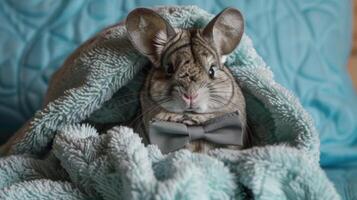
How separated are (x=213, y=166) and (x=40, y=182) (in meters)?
0.26

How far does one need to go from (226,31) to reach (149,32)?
12cm

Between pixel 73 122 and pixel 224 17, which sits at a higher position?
pixel 224 17

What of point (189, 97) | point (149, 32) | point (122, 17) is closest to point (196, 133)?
point (189, 97)

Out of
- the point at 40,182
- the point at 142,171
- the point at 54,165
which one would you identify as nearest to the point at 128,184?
the point at 142,171

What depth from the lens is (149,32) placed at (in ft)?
3.20

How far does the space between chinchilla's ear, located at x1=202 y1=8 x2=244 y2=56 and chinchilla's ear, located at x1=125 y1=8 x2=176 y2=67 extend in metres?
0.06

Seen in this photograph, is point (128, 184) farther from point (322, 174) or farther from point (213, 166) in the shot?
point (322, 174)

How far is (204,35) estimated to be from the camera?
973mm

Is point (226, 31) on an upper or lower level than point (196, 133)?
upper

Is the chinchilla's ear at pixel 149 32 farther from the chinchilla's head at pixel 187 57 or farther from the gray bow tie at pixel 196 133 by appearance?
the gray bow tie at pixel 196 133

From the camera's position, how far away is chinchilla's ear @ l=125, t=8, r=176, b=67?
962 mm

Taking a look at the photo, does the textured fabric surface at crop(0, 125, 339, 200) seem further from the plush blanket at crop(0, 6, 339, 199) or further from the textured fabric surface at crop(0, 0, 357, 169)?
the textured fabric surface at crop(0, 0, 357, 169)

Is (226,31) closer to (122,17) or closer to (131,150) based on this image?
(131,150)

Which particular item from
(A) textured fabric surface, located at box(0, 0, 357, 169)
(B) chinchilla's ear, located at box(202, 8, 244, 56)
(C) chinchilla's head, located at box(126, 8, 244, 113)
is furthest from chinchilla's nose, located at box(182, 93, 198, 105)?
(A) textured fabric surface, located at box(0, 0, 357, 169)
